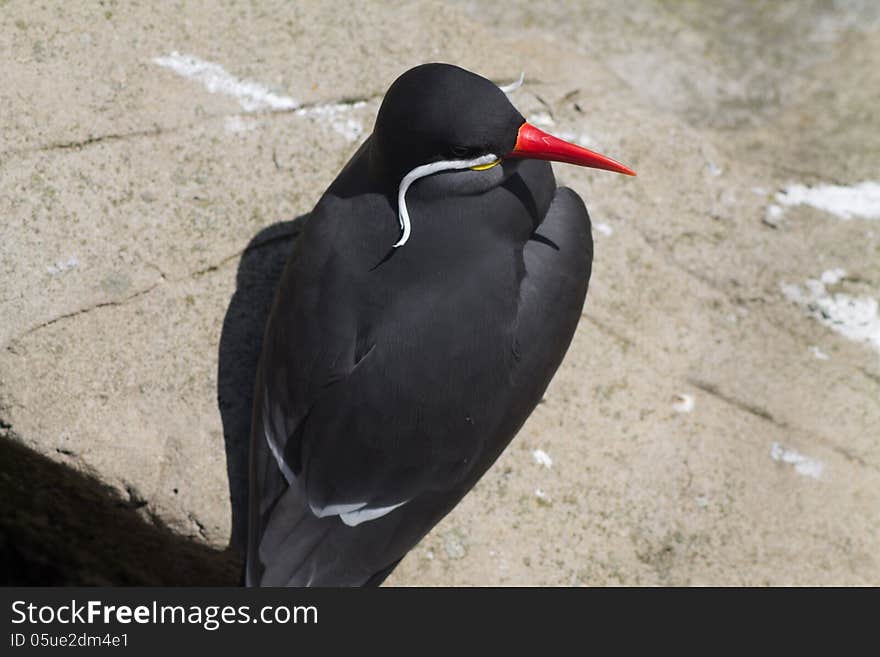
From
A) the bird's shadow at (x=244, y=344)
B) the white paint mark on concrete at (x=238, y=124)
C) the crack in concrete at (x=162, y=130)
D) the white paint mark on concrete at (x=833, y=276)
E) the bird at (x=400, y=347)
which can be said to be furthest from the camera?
the white paint mark on concrete at (x=833, y=276)

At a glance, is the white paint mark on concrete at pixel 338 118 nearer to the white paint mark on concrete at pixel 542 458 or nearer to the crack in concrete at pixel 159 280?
the crack in concrete at pixel 159 280

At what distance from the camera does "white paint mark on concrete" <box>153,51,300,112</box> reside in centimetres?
343

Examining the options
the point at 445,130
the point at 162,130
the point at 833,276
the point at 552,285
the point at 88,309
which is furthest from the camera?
the point at 833,276

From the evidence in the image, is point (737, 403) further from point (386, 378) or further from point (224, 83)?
point (224, 83)

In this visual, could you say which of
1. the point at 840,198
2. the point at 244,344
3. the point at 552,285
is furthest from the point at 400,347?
the point at 840,198

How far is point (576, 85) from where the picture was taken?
383cm

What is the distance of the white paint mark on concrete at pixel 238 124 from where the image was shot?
3.38 m

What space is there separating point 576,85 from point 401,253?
1.62 meters

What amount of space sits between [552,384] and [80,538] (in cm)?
163

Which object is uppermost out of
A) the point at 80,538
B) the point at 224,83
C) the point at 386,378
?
the point at 224,83

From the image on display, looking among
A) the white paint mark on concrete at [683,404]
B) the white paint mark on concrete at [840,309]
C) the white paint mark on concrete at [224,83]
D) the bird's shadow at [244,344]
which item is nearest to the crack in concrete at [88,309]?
the bird's shadow at [244,344]

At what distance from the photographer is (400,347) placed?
2477 millimetres

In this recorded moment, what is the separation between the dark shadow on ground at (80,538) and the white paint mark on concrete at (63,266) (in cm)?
52

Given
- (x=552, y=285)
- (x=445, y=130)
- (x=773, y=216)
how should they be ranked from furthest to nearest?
(x=773, y=216)
(x=552, y=285)
(x=445, y=130)
